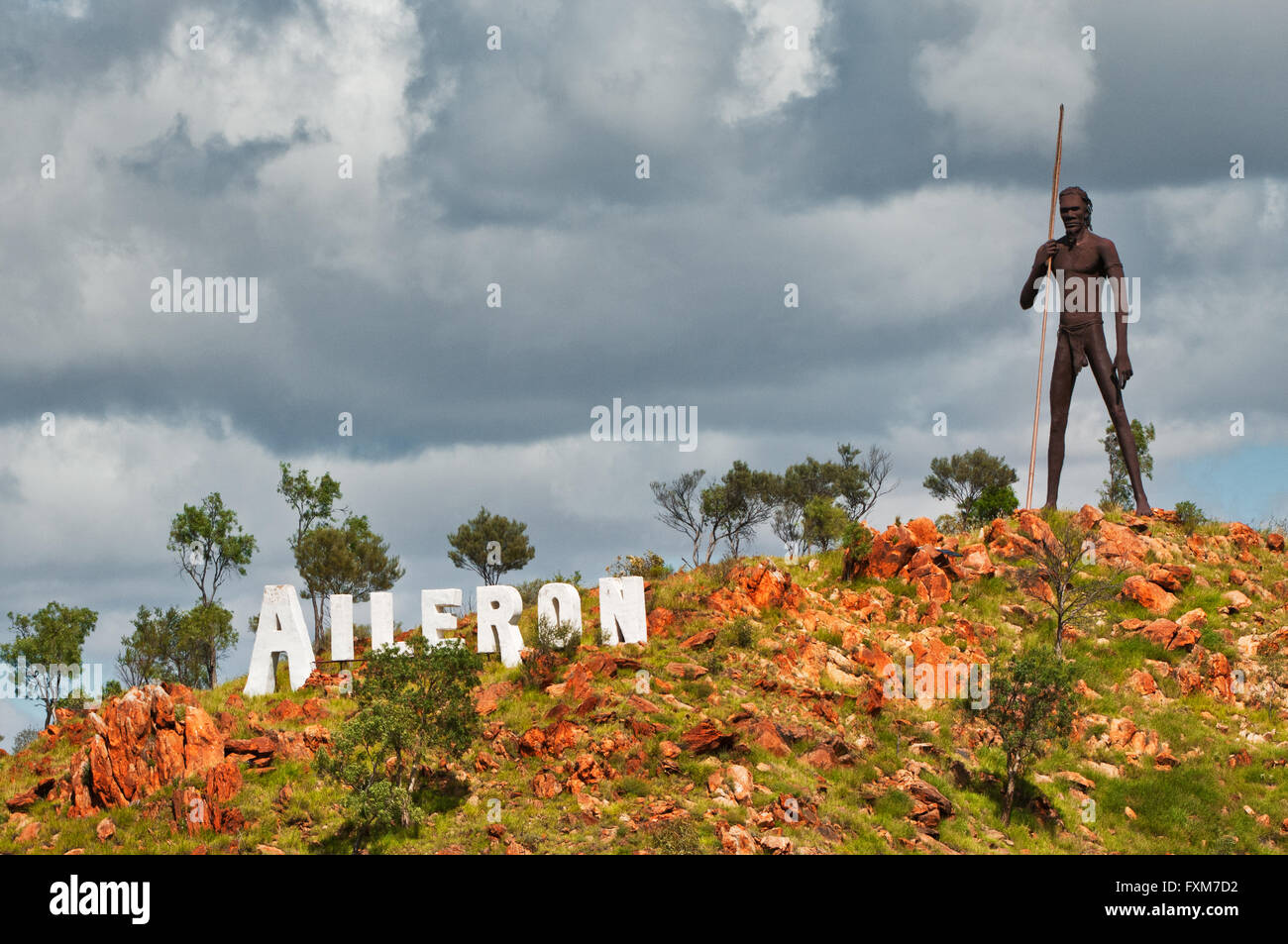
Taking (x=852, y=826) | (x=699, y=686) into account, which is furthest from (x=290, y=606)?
(x=852, y=826)

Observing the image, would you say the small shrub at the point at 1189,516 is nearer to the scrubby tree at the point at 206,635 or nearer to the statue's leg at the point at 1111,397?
the statue's leg at the point at 1111,397

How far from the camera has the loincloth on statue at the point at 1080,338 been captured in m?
47.2

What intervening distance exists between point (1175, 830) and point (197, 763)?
2862cm

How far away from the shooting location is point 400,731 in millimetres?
31062

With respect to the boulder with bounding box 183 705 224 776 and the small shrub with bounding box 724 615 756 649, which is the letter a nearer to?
the boulder with bounding box 183 705 224 776

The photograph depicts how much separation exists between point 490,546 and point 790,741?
45.7 metres

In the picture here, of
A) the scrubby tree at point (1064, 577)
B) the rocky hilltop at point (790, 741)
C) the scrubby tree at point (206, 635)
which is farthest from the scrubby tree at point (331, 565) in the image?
the scrubby tree at point (1064, 577)

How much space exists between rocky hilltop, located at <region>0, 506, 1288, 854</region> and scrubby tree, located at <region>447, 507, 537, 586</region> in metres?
30.3

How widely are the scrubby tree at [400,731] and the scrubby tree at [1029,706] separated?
15.3 metres

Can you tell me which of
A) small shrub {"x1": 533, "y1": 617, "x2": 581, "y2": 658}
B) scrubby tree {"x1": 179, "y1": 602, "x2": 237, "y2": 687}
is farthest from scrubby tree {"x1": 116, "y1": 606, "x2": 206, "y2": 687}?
small shrub {"x1": 533, "y1": 617, "x2": 581, "y2": 658}

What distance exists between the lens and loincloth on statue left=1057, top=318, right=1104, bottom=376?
4725 centimetres

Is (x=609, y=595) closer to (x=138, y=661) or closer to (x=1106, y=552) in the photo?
(x=1106, y=552)

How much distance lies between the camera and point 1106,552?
153 ft

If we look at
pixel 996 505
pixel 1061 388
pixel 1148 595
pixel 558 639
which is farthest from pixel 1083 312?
pixel 558 639
